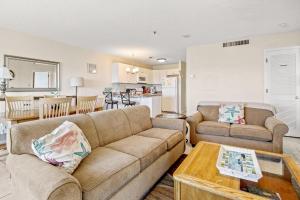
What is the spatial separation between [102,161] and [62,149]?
355 mm

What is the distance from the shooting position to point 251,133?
277 centimetres

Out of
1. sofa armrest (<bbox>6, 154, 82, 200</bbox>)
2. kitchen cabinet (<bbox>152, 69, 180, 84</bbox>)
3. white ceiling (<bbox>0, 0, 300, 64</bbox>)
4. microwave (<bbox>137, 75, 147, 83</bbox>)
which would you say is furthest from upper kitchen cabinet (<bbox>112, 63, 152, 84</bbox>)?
sofa armrest (<bbox>6, 154, 82, 200</bbox>)

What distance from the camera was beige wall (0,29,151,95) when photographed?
3689 mm

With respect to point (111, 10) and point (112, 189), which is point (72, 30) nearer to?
point (111, 10)

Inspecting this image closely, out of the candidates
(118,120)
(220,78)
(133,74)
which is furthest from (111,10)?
(133,74)

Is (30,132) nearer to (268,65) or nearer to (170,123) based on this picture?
(170,123)

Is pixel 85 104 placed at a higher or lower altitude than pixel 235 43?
lower

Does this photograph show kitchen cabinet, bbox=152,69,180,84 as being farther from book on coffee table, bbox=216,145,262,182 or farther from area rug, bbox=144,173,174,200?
book on coffee table, bbox=216,145,262,182

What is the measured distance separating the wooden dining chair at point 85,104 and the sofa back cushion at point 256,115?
303 cm

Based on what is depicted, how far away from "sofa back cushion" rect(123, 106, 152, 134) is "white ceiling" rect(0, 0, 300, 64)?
1663 millimetres

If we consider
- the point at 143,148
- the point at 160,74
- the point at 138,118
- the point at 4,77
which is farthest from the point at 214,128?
the point at 160,74

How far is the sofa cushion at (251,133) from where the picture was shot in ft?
8.77

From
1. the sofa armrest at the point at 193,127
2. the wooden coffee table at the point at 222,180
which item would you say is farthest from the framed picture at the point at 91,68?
the wooden coffee table at the point at 222,180

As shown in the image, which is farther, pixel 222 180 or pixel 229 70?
pixel 229 70
